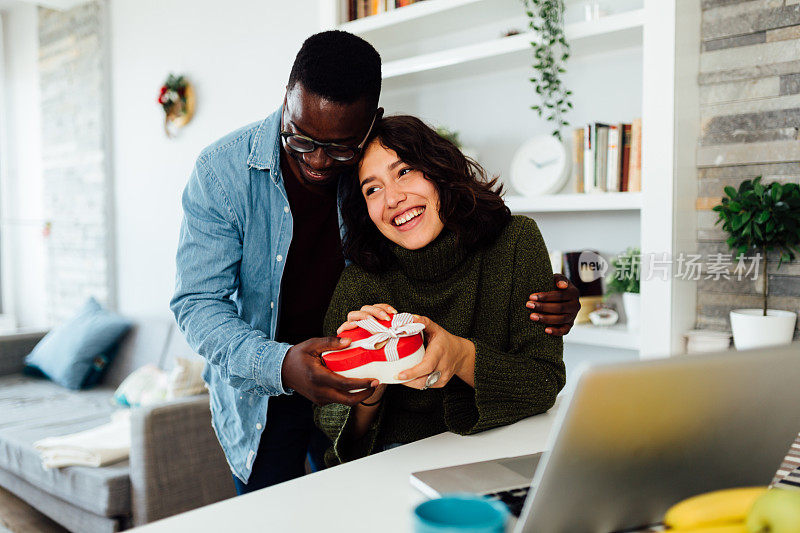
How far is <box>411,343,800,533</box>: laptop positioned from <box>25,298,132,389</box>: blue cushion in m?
3.64

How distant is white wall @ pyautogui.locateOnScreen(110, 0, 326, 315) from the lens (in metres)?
3.44

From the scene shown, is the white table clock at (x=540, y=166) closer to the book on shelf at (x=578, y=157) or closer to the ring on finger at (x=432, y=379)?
the book on shelf at (x=578, y=157)

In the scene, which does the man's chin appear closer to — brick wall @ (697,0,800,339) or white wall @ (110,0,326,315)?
brick wall @ (697,0,800,339)

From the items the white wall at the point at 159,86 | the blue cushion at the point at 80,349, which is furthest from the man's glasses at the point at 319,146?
the blue cushion at the point at 80,349

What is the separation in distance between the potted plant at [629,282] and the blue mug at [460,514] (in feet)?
6.21

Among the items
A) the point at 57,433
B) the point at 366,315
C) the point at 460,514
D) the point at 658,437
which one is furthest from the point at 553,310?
the point at 57,433

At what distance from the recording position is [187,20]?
386cm

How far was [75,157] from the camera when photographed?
464 cm

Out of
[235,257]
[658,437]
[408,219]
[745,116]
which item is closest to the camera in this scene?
[658,437]

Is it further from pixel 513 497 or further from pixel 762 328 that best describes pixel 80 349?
pixel 513 497

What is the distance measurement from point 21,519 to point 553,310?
2743mm

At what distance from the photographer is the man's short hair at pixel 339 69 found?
118 cm

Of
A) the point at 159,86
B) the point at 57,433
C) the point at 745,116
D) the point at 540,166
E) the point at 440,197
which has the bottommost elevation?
the point at 57,433

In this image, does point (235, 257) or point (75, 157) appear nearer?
point (235, 257)
